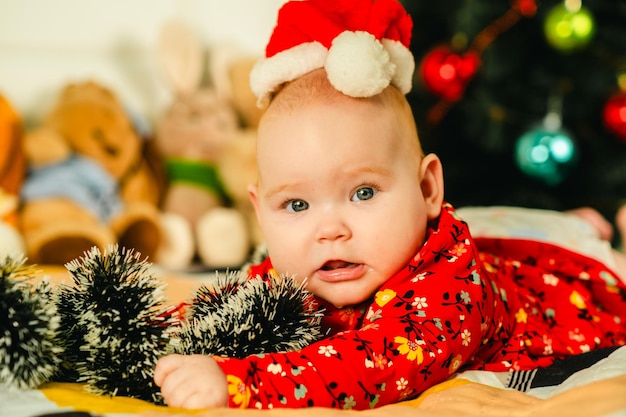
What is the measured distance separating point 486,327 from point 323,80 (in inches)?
15.8

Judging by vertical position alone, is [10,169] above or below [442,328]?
above

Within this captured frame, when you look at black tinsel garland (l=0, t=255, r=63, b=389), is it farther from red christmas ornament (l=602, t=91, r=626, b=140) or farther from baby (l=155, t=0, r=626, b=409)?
red christmas ornament (l=602, t=91, r=626, b=140)

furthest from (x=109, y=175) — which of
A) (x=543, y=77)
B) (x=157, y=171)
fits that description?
(x=543, y=77)

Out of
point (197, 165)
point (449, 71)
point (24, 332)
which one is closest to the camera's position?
point (24, 332)

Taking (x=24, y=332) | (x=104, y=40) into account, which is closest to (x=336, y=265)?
(x=24, y=332)

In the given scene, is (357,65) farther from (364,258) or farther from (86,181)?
(86,181)

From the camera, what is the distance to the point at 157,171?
2404 millimetres

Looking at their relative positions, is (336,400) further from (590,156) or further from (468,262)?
(590,156)

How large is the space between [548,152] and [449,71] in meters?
0.38

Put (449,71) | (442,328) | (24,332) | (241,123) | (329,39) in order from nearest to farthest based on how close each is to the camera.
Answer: (24,332) < (442,328) < (329,39) < (449,71) < (241,123)

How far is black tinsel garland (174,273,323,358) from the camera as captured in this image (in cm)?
82

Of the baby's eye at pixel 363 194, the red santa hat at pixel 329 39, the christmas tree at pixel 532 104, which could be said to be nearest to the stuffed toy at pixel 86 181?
the christmas tree at pixel 532 104

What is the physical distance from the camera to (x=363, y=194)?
95cm

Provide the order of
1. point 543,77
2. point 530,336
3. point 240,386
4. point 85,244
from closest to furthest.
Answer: point 240,386 → point 530,336 → point 85,244 → point 543,77
